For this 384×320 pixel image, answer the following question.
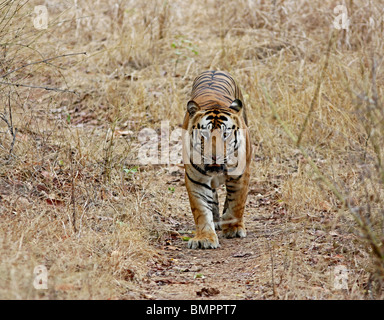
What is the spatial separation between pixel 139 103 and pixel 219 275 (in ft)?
15.0

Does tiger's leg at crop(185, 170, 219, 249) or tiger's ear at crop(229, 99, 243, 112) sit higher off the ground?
tiger's ear at crop(229, 99, 243, 112)

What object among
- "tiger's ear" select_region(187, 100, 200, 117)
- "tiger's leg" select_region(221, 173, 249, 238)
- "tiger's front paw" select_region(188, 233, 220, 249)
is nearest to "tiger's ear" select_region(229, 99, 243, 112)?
"tiger's ear" select_region(187, 100, 200, 117)

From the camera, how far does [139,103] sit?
842 cm

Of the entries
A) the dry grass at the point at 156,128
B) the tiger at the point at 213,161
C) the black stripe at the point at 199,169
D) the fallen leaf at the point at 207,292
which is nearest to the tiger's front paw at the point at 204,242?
the tiger at the point at 213,161

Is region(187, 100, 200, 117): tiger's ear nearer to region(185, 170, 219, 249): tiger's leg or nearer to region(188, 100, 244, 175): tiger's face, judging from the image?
region(188, 100, 244, 175): tiger's face

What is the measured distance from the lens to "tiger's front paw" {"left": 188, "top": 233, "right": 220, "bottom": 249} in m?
5.01

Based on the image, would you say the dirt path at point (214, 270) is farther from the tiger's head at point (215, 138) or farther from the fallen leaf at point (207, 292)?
the tiger's head at point (215, 138)

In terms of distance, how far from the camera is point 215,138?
4.91 meters

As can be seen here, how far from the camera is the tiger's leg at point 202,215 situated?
502 centimetres

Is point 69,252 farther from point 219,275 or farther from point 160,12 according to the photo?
point 160,12

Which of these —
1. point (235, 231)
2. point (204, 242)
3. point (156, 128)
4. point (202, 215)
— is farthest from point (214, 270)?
point (156, 128)

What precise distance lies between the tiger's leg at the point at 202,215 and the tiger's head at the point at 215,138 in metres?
0.20

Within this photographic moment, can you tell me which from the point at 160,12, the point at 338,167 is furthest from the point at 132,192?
the point at 160,12

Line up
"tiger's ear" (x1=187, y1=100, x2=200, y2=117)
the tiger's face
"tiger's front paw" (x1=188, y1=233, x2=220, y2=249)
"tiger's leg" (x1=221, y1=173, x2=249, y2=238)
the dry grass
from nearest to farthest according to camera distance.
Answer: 1. the dry grass
2. the tiger's face
3. "tiger's front paw" (x1=188, y1=233, x2=220, y2=249)
4. "tiger's ear" (x1=187, y1=100, x2=200, y2=117)
5. "tiger's leg" (x1=221, y1=173, x2=249, y2=238)
